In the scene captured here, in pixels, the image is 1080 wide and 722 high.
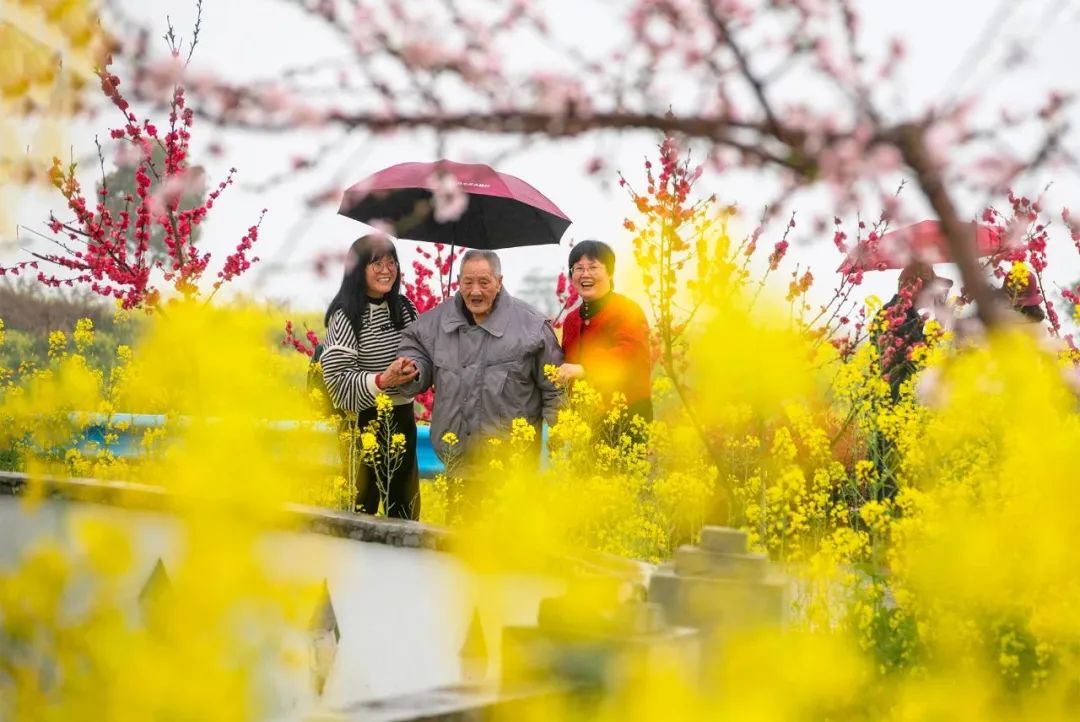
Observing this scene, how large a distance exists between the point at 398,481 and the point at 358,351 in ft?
2.36

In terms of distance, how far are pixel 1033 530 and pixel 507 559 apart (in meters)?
0.95

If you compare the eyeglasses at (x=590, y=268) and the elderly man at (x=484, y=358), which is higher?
the eyeglasses at (x=590, y=268)

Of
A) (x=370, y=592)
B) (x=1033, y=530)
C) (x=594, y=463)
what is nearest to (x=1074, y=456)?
(x=1033, y=530)

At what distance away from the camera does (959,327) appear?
5762mm

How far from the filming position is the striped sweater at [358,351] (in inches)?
201

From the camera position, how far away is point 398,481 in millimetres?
5492

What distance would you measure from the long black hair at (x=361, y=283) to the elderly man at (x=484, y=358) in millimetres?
262

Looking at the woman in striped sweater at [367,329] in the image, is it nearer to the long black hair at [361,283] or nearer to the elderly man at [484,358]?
the long black hair at [361,283]

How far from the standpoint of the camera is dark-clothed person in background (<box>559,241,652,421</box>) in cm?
498

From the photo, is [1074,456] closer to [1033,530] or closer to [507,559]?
[1033,530]

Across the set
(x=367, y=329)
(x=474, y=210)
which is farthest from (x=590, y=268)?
(x=474, y=210)

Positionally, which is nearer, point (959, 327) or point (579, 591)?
point (579, 591)

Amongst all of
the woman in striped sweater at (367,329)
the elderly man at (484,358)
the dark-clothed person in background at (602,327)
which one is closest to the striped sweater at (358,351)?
the woman in striped sweater at (367,329)

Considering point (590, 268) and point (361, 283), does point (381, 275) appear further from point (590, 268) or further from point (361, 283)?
point (590, 268)
